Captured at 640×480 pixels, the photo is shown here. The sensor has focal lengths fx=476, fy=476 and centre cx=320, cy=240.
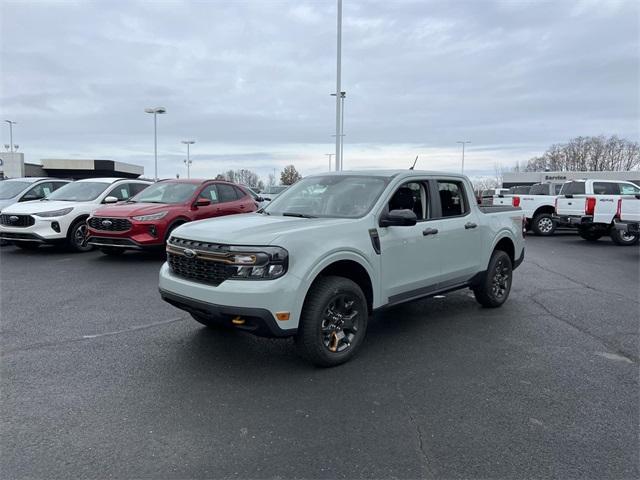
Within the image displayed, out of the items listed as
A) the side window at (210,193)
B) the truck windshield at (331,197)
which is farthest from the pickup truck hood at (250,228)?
the side window at (210,193)

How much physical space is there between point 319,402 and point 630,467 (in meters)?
2.05

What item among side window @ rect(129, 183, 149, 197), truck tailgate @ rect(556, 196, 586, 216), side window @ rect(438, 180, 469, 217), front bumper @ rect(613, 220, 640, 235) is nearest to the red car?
side window @ rect(129, 183, 149, 197)

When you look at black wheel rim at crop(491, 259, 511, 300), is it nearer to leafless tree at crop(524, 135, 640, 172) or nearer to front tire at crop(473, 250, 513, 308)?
front tire at crop(473, 250, 513, 308)

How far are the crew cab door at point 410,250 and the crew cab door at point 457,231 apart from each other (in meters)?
0.15

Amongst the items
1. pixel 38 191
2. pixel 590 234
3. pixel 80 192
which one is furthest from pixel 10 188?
pixel 590 234

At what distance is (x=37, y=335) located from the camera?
5.07m

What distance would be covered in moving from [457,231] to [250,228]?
103 inches

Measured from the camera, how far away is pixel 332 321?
430 cm

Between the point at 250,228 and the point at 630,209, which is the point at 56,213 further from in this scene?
the point at 630,209

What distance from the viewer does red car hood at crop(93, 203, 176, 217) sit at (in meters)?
→ 9.23

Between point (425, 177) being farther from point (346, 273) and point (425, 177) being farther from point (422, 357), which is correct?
point (422, 357)

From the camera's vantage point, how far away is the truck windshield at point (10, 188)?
41.3 ft

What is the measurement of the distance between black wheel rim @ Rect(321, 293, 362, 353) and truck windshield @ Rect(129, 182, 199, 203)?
6.76 metres

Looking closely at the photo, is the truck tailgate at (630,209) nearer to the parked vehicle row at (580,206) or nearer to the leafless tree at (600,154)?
the parked vehicle row at (580,206)
